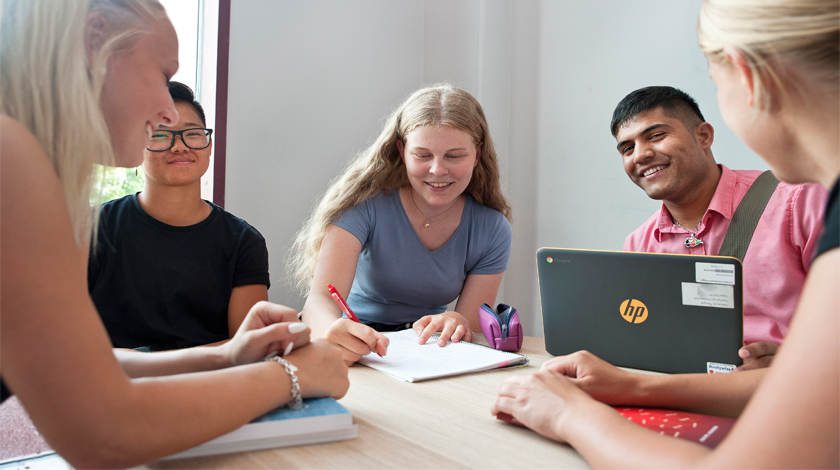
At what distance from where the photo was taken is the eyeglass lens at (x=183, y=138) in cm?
146

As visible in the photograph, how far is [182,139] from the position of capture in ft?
4.87

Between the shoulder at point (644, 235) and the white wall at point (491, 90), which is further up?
the white wall at point (491, 90)

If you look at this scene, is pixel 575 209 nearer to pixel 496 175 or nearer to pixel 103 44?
pixel 496 175

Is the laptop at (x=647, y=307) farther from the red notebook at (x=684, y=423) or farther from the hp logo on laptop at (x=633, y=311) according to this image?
the red notebook at (x=684, y=423)

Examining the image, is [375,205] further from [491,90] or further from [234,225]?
[491,90]

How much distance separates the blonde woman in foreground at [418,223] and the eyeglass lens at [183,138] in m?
0.42

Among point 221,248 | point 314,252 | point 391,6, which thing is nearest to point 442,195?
point 314,252

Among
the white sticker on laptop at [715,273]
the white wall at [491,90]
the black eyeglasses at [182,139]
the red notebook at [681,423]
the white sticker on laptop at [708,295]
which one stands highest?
the white wall at [491,90]

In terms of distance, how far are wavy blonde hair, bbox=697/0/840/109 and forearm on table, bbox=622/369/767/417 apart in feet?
1.45

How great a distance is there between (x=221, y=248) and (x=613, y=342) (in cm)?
112

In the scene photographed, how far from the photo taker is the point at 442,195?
1.72 m

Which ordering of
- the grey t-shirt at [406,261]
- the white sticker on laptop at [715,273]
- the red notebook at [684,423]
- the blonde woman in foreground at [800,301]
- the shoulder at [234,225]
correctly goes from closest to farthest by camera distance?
the blonde woman in foreground at [800,301] → the red notebook at [684,423] → the white sticker on laptop at [715,273] → the shoulder at [234,225] → the grey t-shirt at [406,261]

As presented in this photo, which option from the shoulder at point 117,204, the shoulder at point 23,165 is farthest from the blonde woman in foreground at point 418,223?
the shoulder at point 23,165

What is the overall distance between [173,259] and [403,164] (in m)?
0.79
